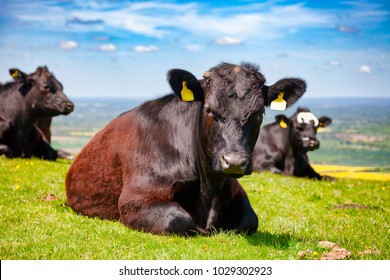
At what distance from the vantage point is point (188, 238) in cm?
680

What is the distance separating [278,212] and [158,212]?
3.35m

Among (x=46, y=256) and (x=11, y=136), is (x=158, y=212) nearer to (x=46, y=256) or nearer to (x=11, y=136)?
(x=46, y=256)

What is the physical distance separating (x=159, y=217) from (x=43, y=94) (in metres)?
11.2

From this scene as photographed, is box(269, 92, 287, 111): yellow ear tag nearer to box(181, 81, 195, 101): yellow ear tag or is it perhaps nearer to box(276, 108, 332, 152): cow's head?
box(181, 81, 195, 101): yellow ear tag

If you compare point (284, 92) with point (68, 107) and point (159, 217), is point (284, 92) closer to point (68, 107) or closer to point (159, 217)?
point (159, 217)

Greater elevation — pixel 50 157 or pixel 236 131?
pixel 236 131

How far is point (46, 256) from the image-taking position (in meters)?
6.12

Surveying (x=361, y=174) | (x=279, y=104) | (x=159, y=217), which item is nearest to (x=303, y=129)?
(x=361, y=174)

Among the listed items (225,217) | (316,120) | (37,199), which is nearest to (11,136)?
(37,199)

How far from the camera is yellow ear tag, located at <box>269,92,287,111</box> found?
7.14 meters

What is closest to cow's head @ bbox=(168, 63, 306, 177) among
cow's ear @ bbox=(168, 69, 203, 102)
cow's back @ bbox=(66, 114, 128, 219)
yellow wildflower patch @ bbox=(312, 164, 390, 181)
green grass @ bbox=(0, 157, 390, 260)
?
cow's ear @ bbox=(168, 69, 203, 102)

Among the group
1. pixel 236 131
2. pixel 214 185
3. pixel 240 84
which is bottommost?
pixel 214 185
